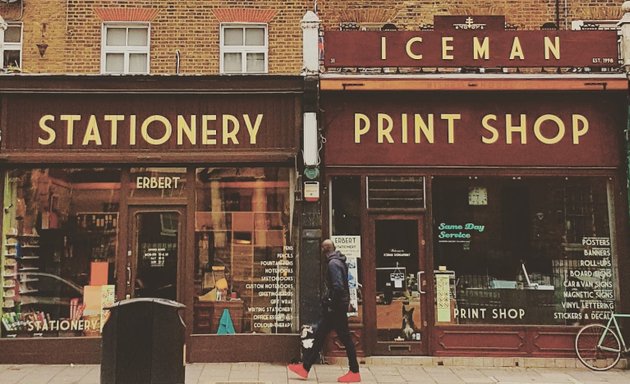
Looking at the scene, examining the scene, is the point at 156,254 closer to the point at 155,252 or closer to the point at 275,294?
the point at 155,252

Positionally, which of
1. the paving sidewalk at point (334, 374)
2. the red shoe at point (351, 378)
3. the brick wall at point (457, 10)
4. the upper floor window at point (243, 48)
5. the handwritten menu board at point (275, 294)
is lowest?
the paving sidewalk at point (334, 374)

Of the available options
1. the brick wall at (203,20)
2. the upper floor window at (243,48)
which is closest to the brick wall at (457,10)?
the brick wall at (203,20)

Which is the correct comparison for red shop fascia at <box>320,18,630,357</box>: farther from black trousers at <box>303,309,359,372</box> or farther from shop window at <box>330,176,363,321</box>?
A: black trousers at <box>303,309,359,372</box>

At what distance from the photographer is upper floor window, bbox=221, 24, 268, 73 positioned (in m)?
12.3

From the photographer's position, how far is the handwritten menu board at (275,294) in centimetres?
1064

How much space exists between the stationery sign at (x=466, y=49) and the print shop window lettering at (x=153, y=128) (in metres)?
1.78

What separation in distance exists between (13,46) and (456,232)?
882cm

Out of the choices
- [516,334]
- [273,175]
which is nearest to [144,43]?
[273,175]

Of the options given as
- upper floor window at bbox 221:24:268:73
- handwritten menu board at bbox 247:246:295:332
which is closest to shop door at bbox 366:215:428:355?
handwritten menu board at bbox 247:246:295:332

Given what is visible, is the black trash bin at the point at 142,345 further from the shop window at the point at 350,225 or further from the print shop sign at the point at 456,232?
→ the print shop sign at the point at 456,232

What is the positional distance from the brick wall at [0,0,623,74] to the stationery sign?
65.9 inches

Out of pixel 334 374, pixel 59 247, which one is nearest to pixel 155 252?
pixel 59 247

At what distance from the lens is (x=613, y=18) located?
1230 cm

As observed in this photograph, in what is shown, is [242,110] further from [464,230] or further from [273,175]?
[464,230]
